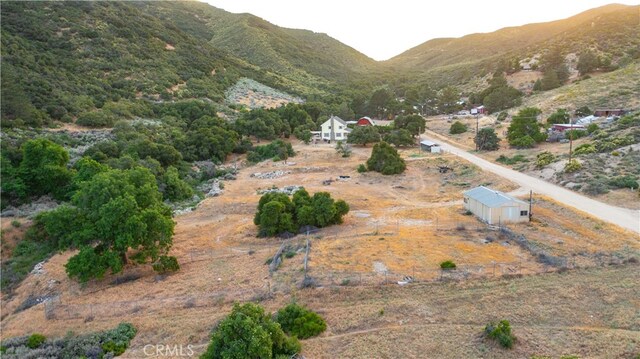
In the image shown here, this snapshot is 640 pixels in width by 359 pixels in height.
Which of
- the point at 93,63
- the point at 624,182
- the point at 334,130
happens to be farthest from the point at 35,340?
the point at 93,63

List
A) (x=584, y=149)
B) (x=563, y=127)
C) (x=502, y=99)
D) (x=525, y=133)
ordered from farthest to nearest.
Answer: (x=502, y=99)
(x=563, y=127)
(x=525, y=133)
(x=584, y=149)

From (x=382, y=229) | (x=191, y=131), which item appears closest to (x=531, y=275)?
(x=382, y=229)

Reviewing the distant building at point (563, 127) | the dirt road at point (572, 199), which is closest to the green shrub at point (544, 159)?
the dirt road at point (572, 199)

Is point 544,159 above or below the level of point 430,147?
below

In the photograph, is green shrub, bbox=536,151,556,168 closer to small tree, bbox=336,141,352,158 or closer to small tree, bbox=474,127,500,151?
small tree, bbox=474,127,500,151

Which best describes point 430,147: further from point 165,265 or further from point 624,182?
point 165,265

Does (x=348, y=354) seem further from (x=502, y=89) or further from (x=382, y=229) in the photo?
(x=502, y=89)
